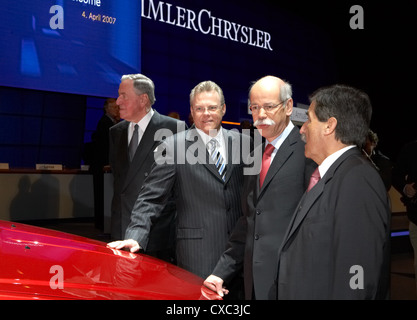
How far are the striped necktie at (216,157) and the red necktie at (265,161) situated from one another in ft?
0.99

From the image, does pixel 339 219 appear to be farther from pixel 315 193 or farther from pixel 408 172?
pixel 408 172

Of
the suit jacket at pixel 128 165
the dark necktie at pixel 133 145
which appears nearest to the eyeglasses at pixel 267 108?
the suit jacket at pixel 128 165

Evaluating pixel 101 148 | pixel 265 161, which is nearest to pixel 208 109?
pixel 265 161

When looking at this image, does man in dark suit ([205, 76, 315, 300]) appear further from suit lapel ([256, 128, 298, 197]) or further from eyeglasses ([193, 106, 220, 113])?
eyeglasses ([193, 106, 220, 113])

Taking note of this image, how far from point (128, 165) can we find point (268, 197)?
47.7 inches

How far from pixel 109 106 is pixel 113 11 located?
4.92 ft

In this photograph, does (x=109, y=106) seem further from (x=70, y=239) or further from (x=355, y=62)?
(x=355, y=62)

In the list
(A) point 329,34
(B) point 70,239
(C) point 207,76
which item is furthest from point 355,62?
(B) point 70,239

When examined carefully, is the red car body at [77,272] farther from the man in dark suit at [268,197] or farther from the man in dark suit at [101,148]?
the man in dark suit at [101,148]

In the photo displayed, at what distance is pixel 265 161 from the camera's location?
1683 mm

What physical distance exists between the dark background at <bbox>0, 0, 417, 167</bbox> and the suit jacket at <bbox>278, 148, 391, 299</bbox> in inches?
186

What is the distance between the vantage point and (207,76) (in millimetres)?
8547

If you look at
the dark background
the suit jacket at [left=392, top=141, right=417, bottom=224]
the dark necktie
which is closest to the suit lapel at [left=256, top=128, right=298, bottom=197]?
the dark necktie

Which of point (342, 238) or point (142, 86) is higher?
point (142, 86)
